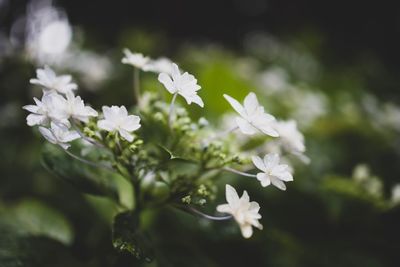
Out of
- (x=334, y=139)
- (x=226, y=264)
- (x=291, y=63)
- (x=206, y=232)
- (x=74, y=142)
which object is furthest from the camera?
(x=291, y=63)

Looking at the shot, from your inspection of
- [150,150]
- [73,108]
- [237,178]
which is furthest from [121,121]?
[237,178]

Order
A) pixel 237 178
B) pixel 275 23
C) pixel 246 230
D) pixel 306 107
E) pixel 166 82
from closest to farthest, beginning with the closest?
1. pixel 246 230
2. pixel 166 82
3. pixel 237 178
4. pixel 306 107
5. pixel 275 23

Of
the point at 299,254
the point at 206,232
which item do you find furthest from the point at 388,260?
the point at 206,232

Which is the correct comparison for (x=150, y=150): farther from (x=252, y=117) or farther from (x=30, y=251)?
(x=30, y=251)

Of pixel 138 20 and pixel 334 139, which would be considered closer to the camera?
pixel 334 139

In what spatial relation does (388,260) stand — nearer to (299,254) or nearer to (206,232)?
(299,254)

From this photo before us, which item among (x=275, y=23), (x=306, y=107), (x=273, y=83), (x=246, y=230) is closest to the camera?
(x=246, y=230)
